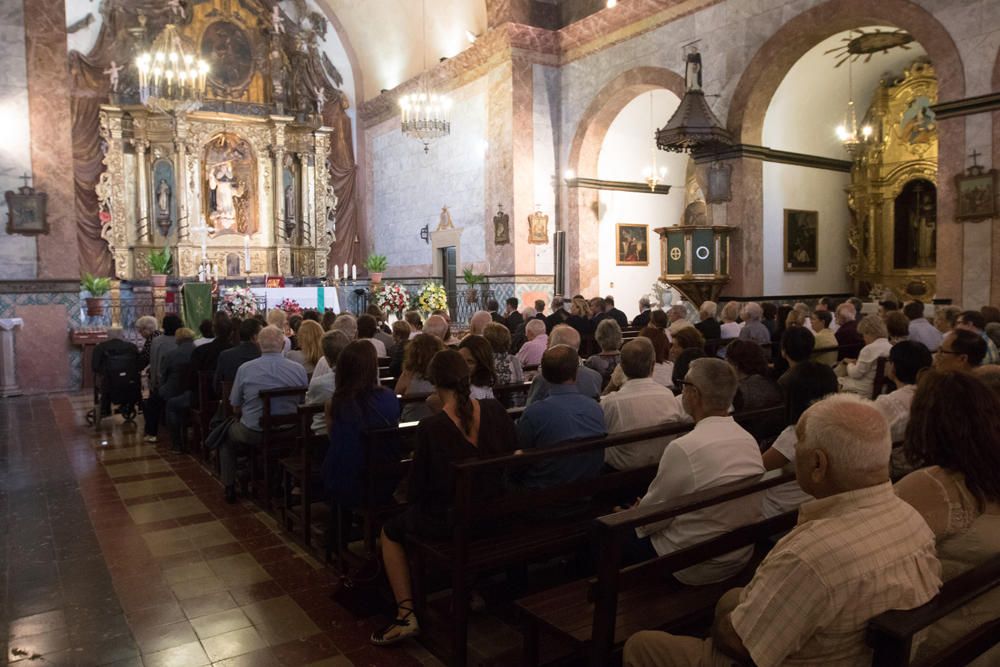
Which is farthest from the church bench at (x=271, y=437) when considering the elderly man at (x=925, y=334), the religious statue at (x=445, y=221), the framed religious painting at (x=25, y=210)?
the religious statue at (x=445, y=221)

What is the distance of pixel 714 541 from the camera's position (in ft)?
7.90

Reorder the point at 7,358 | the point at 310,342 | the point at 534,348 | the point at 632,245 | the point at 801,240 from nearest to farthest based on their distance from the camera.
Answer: the point at 310,342 → the point at 534,348 → the point at 7,358 → the point at 801,240 → the point at 632,245

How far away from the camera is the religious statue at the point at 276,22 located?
18.0 metres

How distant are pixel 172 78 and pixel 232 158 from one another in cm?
335

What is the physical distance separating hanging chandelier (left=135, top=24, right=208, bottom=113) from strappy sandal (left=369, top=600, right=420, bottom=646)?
43.4 ft

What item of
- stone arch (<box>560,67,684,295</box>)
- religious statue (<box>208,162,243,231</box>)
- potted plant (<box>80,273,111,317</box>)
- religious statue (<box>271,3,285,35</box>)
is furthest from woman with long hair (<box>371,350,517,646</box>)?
religious statue (<box>271,3,285,35</box>)

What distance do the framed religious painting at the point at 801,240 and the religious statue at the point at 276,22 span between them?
12795 millimetres

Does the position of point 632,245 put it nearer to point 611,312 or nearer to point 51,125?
point 611,312

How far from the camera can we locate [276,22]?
59.0 feet

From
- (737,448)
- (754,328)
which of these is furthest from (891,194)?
(737,448)

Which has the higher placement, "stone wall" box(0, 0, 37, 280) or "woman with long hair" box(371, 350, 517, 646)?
"stone wall" box(0, 0, 37, 280)

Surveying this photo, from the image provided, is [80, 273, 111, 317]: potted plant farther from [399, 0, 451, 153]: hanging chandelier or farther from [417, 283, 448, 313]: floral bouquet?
[399, 0, 451, 153]: hanging chandelier

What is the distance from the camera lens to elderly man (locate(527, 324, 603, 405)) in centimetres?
422

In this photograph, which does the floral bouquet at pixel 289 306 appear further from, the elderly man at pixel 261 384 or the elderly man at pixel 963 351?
the elderly man at pixel 963 351
